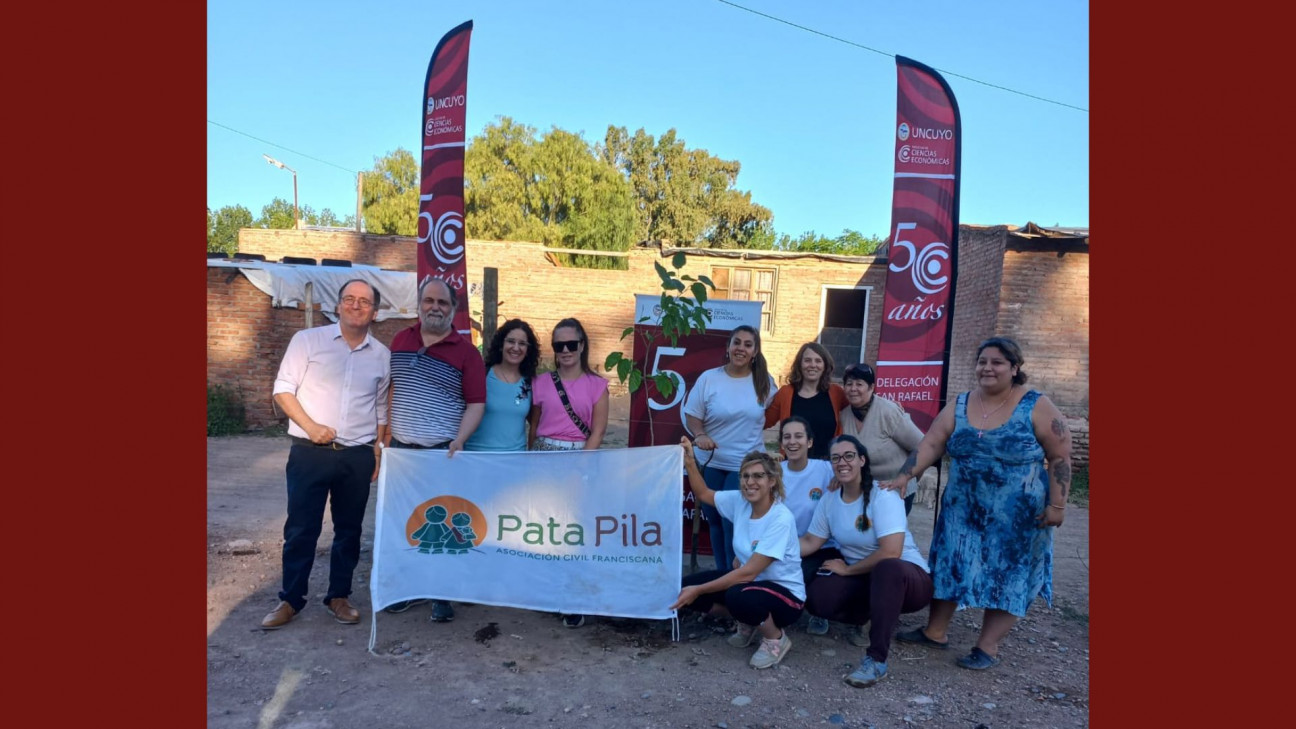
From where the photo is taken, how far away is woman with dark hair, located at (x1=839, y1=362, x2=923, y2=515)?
4.23 metres

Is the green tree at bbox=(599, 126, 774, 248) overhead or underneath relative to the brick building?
overhead

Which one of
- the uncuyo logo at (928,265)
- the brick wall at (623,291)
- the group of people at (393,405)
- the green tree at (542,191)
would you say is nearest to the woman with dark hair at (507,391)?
the group of people at (393,405)

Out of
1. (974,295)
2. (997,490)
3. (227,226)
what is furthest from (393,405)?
(227,226)

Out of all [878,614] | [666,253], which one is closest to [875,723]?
[878,614]

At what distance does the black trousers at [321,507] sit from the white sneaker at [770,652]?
2267mm

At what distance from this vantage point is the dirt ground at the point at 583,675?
3.18m

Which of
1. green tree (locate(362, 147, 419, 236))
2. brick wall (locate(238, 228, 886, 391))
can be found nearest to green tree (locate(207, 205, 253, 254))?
green tree (locate(362, 147, 419, 236))

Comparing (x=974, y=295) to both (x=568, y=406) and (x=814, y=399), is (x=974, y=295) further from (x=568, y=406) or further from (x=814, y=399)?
(x=568, y=406)

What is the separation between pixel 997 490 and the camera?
3.67 m

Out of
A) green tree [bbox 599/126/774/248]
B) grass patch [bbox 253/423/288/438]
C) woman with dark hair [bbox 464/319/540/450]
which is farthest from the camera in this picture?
green tree [bbox 599/126/774/248]

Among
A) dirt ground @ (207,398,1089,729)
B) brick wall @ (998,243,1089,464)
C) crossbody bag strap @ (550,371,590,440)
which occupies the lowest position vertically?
dirt ground @ (207,398,1089,729)

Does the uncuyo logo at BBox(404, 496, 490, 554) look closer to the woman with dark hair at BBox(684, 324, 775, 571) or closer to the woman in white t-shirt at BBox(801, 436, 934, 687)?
the woman with dark hair at BBox(684, 324, 775, 571)

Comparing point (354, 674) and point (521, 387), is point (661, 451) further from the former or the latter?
point (354, 674)

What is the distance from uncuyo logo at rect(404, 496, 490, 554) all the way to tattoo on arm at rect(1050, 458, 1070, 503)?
299cm
